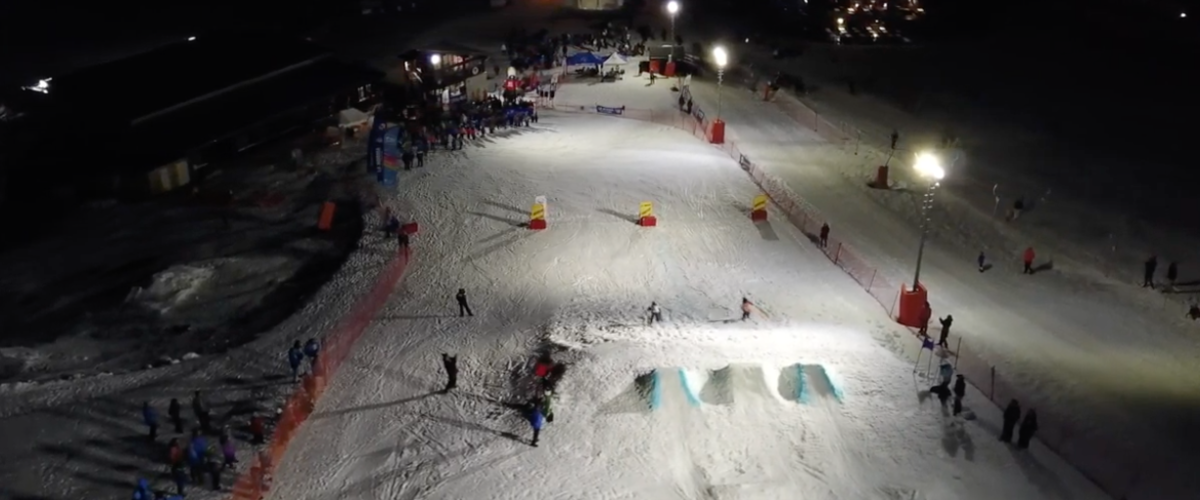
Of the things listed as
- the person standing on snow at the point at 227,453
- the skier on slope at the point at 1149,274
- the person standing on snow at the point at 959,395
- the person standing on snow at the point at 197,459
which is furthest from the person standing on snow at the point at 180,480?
the skier on slope at the point at 1149,274

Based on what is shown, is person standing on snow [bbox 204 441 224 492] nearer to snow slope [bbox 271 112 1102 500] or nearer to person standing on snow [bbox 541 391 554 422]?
snow slope [bbox 271 112 1102 500]

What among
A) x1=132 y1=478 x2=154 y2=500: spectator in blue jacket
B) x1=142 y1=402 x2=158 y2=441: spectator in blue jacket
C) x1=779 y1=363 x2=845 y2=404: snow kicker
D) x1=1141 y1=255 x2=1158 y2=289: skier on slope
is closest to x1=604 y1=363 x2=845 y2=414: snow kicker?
x1=779 y1=363 x2=845 y2=404: snow kicker

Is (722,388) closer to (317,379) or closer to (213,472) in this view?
(317,379)

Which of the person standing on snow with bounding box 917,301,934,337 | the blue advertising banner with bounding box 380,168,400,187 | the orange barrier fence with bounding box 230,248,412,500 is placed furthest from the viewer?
the blue advertising banner with bounding box 380,168,400,187

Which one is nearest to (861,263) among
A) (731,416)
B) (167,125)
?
(731,416)

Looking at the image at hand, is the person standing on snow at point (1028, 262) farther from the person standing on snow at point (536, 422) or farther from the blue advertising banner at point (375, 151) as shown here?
the blue advertising banner at point (375, 151)

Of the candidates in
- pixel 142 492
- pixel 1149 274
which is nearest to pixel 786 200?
pixel 1149 274
